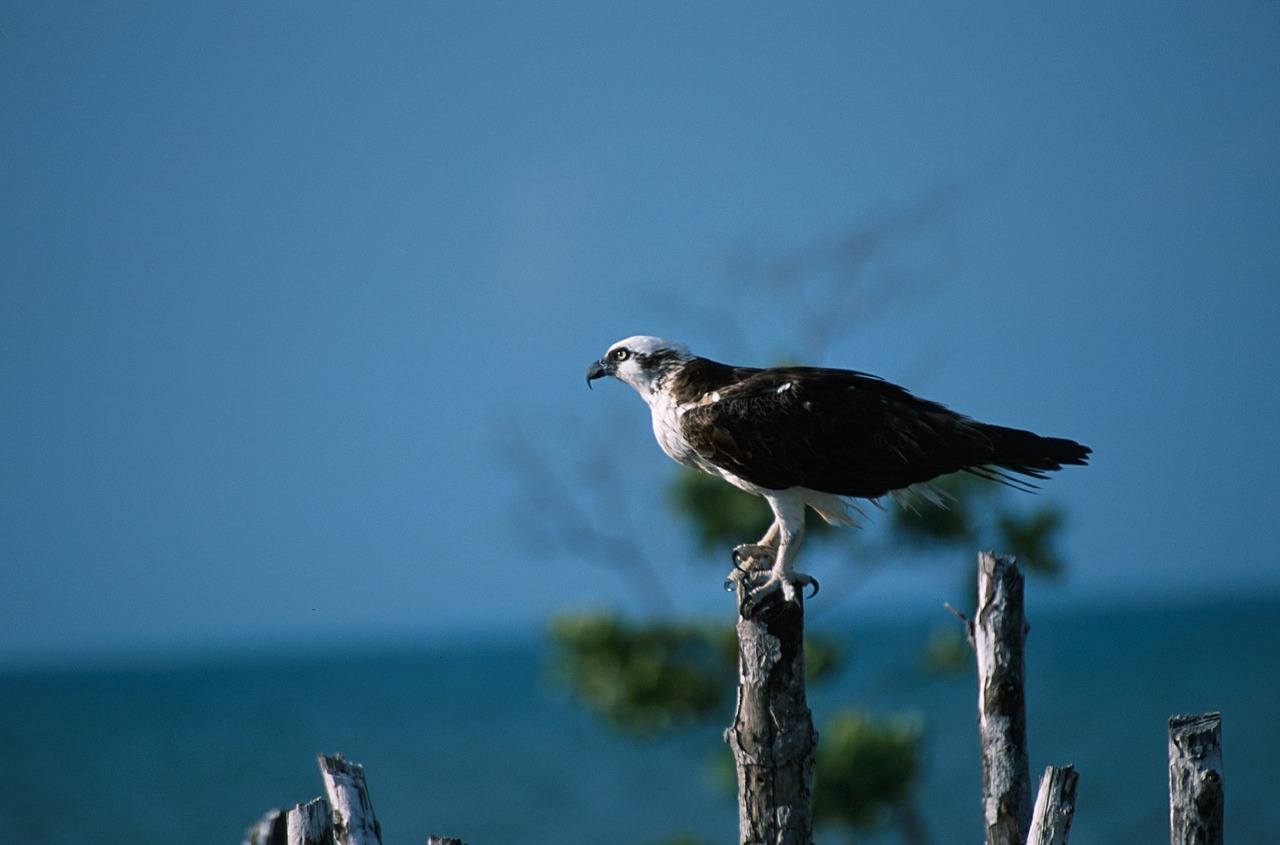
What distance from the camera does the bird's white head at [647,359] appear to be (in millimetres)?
5859

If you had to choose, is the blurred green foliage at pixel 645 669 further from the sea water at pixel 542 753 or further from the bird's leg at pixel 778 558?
the bird's leg at pixel 778 558

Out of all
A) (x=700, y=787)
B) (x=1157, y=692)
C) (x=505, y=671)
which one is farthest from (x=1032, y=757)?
(x=505, y=671)

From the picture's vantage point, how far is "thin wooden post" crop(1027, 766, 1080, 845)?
4.30 metres

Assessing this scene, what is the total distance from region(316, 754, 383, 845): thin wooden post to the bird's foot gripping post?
164 centimetres

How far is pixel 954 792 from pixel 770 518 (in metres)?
20.6

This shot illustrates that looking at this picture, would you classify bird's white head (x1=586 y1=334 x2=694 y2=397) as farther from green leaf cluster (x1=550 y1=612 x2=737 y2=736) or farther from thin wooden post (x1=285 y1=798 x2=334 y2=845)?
green leaf cluster (x1=550 y1=612 x2=737 y2=736)

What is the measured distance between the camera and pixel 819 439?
213 inches

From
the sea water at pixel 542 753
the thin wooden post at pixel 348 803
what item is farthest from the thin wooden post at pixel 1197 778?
the sea water at pixel 542 753

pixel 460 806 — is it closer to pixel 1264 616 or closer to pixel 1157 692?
pixel 1157 692

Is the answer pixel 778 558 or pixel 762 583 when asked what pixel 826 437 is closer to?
pixel 778 558

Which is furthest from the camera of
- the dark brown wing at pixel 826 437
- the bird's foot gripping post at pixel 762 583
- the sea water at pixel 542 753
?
the sea water at pixel 542 753

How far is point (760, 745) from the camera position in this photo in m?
4.60

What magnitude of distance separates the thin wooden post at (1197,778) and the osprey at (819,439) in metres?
1.55

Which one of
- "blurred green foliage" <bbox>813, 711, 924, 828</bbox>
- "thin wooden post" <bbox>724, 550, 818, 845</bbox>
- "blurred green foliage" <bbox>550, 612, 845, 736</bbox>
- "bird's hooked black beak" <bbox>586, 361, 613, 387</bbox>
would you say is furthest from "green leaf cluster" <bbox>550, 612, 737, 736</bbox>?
"thin wooden post" <bbox>724, 550, 818, 845</bbox>
